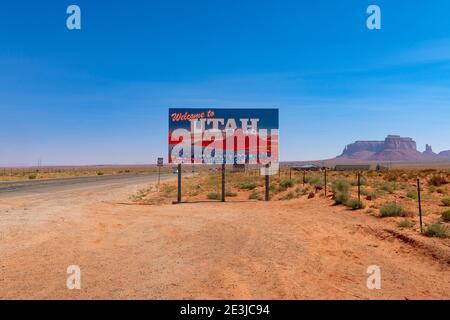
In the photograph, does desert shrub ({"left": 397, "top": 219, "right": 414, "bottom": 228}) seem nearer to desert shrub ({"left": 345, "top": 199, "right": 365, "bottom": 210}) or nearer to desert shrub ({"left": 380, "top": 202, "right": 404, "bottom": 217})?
desert shrub ({"left": 380, "top": 202, "right": 404, "bottom": 217})

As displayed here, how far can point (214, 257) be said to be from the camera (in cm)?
912

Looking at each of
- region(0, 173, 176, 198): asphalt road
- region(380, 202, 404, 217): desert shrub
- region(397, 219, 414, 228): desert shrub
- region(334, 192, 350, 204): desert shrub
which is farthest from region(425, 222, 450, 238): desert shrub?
region(0, 173, 176, 198): asphalt road

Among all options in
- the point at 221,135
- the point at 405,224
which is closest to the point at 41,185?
the point at 221,135

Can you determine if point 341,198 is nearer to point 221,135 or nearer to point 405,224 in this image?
point 405,224

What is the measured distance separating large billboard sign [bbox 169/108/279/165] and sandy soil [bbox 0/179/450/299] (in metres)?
7.63

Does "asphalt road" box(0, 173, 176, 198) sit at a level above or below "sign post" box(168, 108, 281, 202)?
below

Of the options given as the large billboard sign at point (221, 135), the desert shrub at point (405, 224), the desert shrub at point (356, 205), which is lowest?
the desert shrub at point (405, 224)

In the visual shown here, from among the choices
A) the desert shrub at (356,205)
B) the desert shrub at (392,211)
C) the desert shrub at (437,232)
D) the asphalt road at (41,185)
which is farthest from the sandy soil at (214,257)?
the asphalt road at (41,185)

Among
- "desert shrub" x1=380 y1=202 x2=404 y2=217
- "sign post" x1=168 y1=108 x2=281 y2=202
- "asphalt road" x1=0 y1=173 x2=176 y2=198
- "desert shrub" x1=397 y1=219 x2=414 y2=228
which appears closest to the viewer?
"desert shrub" x1=397 y1=219 x2=414 y2=228

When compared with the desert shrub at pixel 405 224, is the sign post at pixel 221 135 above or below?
above

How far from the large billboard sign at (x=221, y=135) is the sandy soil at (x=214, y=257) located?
25.0 feet

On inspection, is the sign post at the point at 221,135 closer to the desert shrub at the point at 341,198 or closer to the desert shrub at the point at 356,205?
the desert shrub at the point at 341,198

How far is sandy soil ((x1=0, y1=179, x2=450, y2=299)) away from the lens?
6.80 metres

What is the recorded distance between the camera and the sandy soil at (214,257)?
6801mm
